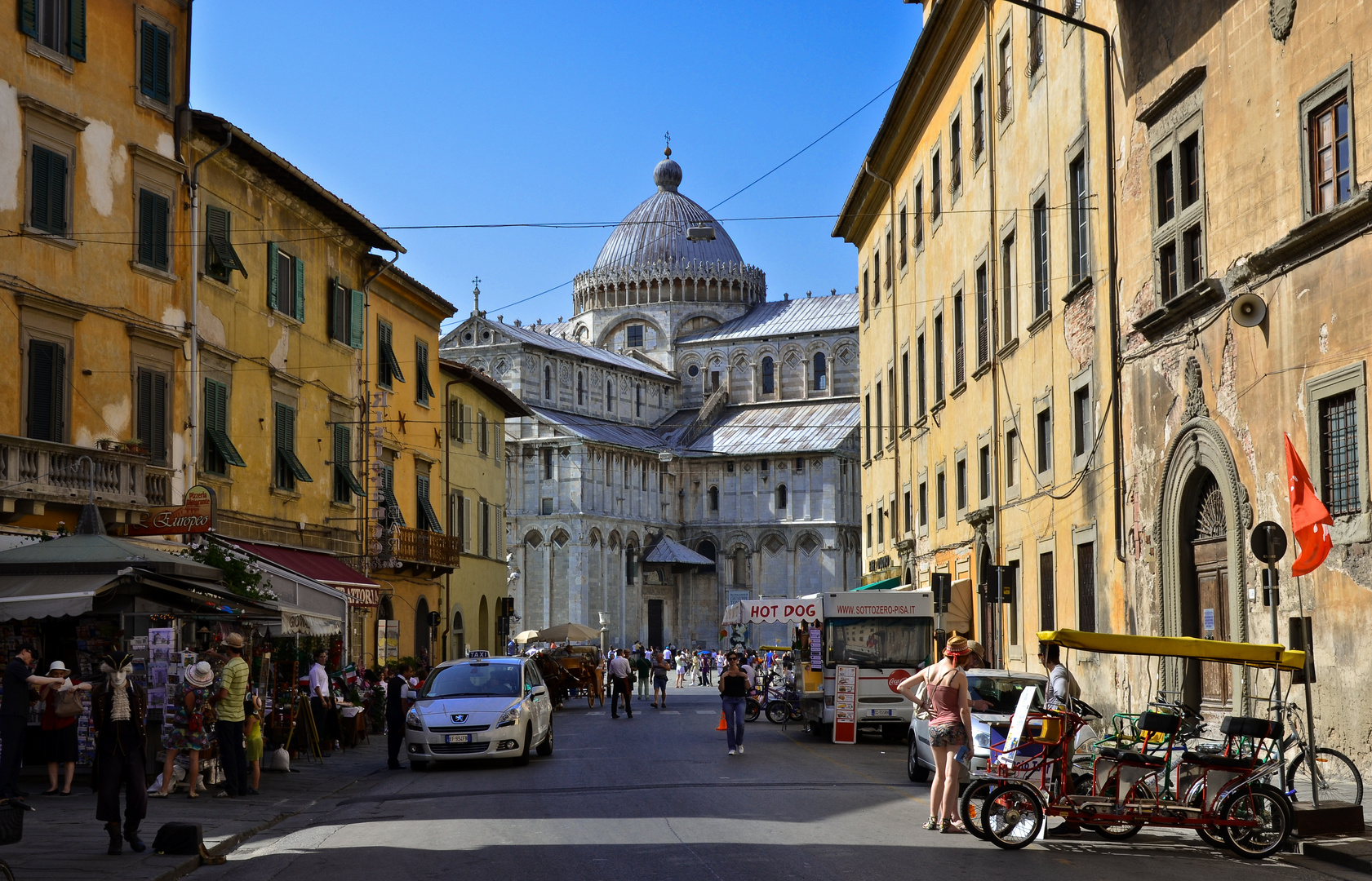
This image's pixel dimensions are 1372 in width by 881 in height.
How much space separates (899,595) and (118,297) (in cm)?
1324

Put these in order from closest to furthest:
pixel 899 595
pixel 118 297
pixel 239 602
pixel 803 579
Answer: pixel 239 602 < pixel 118 297 < pixel 899 595 < pixel 803 579

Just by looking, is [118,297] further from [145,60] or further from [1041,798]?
[1041,798]

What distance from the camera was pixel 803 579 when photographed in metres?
99.5

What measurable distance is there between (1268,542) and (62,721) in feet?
40.1

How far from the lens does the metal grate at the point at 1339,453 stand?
15.1 m

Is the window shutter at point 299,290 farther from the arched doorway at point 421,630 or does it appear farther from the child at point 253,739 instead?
the child at point 253,739

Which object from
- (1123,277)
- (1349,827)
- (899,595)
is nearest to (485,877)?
(1349,827)

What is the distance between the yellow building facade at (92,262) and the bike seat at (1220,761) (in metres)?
14.1

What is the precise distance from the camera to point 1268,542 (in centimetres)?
1266

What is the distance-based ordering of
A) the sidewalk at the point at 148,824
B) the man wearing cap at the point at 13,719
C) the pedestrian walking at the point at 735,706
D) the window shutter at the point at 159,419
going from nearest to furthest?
the sidewalk at the point at 148,824
the man wearing cap at the point at 13,719
the pedestrian walking at the point at 735,706
the window shutter at the point at 159,419

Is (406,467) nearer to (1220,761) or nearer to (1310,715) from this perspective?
(1310,715)

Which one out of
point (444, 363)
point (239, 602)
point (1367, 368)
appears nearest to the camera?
point (1367, 368)

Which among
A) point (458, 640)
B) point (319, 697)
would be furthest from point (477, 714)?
point (458, 640)

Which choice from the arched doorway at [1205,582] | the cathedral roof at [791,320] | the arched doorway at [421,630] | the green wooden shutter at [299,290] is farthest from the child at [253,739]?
the cathedral roof at [791,320]
